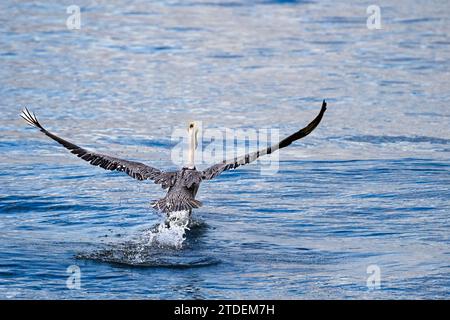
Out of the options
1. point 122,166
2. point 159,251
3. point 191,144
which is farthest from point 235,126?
point 159,251

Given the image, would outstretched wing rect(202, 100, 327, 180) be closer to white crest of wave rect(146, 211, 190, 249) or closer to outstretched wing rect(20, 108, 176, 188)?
outstretched wing rect(20, 108, 176, 188)

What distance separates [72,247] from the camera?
1210cm

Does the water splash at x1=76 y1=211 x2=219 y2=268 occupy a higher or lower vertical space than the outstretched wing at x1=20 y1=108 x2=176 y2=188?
lower

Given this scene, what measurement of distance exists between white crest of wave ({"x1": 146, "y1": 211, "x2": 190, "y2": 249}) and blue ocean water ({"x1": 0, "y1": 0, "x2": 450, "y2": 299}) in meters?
0.11

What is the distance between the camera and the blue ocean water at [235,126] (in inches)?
446

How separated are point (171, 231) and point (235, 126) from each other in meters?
6.23

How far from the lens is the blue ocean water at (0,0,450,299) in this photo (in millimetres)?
11320

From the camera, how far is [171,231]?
12.7 meters

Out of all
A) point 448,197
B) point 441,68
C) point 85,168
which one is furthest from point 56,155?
point 441,68

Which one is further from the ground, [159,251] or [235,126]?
[235,126]

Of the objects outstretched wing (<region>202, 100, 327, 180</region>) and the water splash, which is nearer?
outstretched wing (<region>202, 100, 327, 180</region>)

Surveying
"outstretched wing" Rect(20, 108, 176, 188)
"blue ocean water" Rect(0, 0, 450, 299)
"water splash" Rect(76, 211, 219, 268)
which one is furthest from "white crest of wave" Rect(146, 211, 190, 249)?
"outstretched wing" Rect(20, 108, 176, 188)

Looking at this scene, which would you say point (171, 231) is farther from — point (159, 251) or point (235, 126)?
point (235, 126)

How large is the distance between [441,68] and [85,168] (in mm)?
9920
